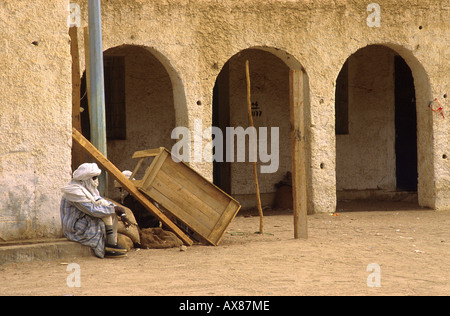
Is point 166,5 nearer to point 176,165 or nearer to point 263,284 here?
point 176,165

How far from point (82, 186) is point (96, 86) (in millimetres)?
1803

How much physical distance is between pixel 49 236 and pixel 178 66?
3.79 m

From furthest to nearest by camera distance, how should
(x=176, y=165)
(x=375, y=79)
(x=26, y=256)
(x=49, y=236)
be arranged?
(x=375, y=79) < (x=176, y=165) < (x=49, y=236) < (x=26, y=256)

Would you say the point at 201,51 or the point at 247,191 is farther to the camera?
the point at 247,191

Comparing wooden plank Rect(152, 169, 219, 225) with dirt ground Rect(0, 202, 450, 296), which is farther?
wooden plank Rect(152, 169, 219, 225)

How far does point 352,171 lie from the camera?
13.6 meters

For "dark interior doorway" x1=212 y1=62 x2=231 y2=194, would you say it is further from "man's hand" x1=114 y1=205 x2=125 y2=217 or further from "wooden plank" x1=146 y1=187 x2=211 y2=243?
"man's hand" x1=114 y1=205 x2=125 y2=217

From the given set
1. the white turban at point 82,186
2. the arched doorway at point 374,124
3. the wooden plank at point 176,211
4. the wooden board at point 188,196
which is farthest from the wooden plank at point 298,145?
the arched doorway at point 374,124

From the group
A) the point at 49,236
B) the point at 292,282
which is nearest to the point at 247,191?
the point at 49,236

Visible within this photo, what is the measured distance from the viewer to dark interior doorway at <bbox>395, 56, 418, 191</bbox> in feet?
44.7

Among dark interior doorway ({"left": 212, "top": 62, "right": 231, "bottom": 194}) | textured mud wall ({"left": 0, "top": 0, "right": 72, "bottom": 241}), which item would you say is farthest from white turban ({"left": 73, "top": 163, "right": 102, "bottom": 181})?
dark interior doorway ({"left": 212, "top": 62, "right": 231, "bottom": 194})

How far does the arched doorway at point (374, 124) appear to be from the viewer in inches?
530

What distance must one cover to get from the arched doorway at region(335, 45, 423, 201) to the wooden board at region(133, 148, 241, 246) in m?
6.03

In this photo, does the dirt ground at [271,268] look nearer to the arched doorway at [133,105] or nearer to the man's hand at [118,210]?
the man's hand at [118,210]
